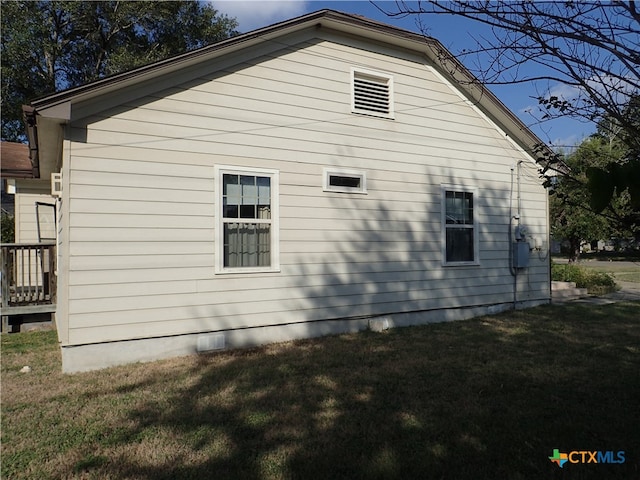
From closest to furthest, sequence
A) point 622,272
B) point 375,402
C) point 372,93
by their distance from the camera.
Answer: point 375,402 < point 372,93 < point 622,272

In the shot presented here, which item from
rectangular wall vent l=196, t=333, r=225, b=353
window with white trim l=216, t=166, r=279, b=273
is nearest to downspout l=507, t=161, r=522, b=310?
window with white trim l=216, t=166, r=279, b=273

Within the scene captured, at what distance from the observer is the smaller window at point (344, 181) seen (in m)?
Result: 7.28

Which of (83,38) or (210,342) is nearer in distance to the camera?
(210,342)

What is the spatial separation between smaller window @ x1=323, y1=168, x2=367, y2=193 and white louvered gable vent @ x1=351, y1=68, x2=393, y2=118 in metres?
1.09

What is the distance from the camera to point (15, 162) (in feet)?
35.5

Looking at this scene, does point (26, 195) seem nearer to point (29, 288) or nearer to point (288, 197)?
point (29, 288)

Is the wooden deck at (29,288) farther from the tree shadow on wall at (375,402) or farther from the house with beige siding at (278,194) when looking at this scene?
the tree shadow on wall at (375,402)

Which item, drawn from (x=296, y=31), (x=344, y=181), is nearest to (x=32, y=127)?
(x=296, y=31)

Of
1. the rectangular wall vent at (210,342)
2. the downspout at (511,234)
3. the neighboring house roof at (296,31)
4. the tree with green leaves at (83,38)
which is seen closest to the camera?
the neighboring house roof at (296,31)

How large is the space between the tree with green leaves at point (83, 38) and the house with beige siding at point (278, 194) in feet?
→ 42.2

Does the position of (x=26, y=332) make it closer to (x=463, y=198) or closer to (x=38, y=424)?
(x=38, y=424)

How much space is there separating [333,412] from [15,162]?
10.7 meters

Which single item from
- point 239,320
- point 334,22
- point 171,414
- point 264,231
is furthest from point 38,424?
point 334,22

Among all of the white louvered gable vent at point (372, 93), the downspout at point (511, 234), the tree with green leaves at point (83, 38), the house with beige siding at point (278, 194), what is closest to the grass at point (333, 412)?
the house with beige siding at point (278, 194)
